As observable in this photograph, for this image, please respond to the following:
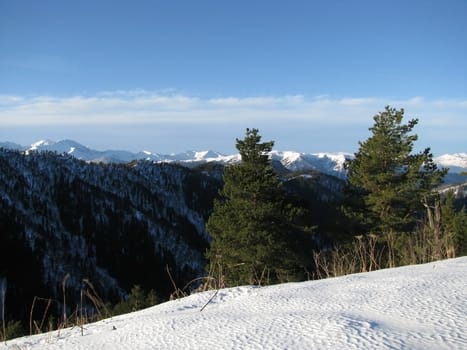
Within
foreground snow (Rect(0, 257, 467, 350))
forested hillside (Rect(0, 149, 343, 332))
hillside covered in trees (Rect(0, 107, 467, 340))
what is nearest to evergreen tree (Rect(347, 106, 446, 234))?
hillside covered in trees (Rect(0, 107, 467, 340))

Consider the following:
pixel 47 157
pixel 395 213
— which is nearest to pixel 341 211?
pixel 395 213

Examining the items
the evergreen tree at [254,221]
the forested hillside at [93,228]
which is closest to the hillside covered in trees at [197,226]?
the evergreen tree at [254,221]

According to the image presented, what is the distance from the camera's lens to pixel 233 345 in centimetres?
186

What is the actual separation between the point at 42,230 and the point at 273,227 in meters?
120

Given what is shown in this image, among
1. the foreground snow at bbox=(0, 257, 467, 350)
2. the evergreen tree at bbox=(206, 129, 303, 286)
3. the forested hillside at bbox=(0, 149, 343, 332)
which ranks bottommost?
the forested hillside at bbox=(0, 149, 343, 332)

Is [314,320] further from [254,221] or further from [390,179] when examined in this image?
[390,179]

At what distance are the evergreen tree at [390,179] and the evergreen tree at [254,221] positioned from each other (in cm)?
360

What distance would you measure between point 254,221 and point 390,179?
269 inches

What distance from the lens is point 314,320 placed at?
6.87ft

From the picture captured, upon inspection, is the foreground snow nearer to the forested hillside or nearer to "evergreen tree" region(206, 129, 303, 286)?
"evergreen tree" region(206, 129, 303, 286)

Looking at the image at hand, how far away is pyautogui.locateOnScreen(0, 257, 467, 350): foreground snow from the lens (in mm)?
1804

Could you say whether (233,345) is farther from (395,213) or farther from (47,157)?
(47,157)

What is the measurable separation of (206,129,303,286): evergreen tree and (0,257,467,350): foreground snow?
15176mm

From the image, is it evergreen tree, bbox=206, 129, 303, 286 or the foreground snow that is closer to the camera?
the foreground snow
